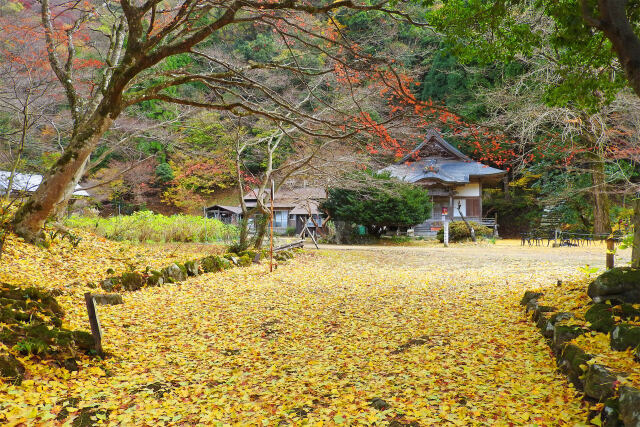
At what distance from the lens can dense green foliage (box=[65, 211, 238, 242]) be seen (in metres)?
10.4

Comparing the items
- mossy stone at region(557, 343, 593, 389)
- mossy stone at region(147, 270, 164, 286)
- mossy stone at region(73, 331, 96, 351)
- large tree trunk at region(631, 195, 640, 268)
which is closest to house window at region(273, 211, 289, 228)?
mossy stone at region(147, 270, 164, 286)

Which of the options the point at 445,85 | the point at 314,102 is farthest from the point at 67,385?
the point at 445,85

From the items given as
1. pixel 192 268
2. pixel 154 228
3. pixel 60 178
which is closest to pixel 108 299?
pixel 60 178

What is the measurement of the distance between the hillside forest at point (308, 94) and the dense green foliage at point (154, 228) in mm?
1822

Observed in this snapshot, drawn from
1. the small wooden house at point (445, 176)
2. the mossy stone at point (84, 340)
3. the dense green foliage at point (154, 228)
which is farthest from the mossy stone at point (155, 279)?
the small wooden house at point (445, 176)

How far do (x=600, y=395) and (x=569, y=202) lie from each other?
2013 cm

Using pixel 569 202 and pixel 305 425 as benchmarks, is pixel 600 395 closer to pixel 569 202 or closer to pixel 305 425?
pixel 305 425

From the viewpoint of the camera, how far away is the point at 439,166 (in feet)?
75.6

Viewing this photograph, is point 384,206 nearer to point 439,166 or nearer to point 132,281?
point 439,166

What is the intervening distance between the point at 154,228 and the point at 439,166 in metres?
16.7

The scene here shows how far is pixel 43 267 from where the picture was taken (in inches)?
237

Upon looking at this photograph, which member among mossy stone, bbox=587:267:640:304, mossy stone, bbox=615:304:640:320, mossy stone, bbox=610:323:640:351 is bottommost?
mossy stone, bbox=610:323:640:351

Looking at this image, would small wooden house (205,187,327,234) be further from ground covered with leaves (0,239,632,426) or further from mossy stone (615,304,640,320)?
mossy stone (615,304,640,320)

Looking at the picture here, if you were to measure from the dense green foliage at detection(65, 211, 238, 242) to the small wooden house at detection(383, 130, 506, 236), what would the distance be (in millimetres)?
11819
